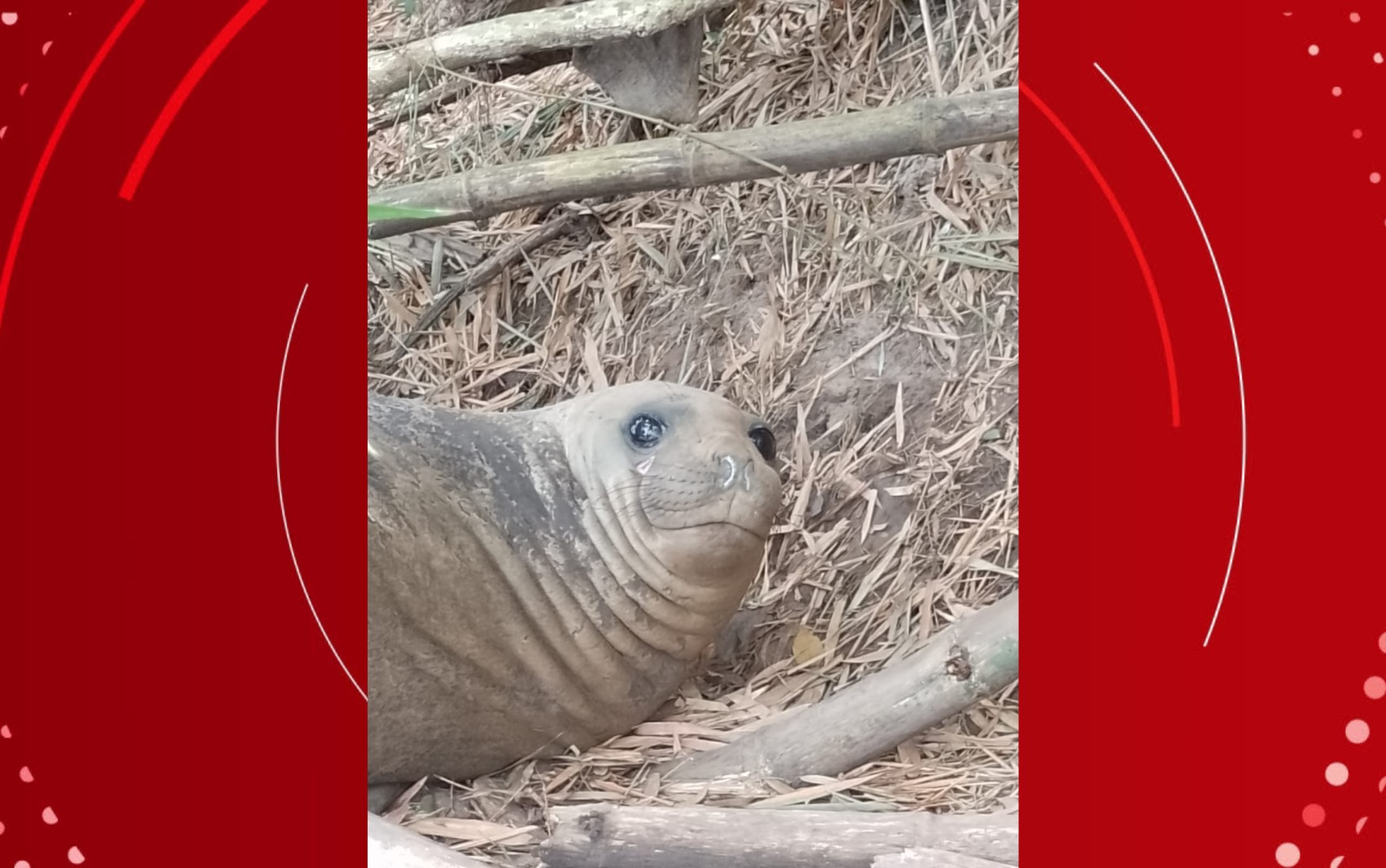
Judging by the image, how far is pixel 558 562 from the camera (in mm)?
1792

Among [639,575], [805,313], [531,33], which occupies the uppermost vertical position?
[531,33]

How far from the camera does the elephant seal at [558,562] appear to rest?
167 centimetres


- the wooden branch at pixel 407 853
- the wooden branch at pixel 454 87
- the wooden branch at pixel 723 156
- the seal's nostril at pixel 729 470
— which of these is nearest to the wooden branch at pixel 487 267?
the wooden branch at pixel 454 87

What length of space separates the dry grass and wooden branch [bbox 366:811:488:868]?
0.62 meters

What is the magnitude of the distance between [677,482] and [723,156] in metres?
0.40

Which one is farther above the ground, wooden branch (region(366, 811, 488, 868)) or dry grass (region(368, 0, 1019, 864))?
dry grass (region(368, 0, 1019, 864))

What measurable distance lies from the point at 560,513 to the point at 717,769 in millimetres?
378

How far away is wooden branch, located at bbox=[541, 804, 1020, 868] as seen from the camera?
1183mm
